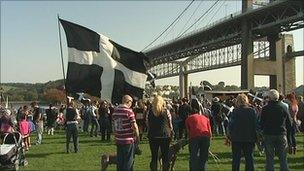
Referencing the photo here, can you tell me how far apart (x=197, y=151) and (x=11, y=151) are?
13.1 ft

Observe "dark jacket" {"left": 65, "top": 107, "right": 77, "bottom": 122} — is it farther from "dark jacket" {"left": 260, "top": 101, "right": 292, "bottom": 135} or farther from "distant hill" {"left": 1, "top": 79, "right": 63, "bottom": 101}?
"distant hill" {"left": 1, "top": 79, "right": 63, "bottom": 101}

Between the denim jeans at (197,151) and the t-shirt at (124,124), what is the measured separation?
154cm

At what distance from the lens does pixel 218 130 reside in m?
22.2

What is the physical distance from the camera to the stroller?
11299mm

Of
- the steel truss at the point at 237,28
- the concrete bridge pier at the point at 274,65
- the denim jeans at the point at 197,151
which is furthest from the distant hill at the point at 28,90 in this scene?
the denim jeans at the point at 197,151

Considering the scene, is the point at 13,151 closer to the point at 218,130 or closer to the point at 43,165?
the point at 43,165

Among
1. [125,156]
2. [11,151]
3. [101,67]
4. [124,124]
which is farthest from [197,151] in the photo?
[11,151]

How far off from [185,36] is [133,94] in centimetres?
5997

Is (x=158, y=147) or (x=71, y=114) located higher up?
(x=71, y=114)

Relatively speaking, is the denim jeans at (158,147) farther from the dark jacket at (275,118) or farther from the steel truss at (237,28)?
the steel truss at (237,28)

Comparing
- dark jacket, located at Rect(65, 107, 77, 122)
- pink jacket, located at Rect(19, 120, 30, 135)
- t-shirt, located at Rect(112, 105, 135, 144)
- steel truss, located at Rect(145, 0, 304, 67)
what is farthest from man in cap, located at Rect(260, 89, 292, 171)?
steel truss, located at Rect(145, 0, 304, 67)

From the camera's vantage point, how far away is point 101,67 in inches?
506

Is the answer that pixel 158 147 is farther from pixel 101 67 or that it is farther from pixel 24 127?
pixel 24 127

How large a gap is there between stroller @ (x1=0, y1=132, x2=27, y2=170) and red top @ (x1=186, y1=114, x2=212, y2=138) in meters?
3.88
